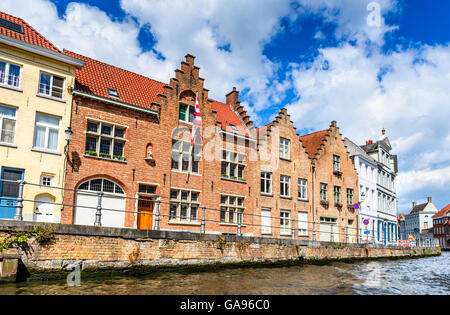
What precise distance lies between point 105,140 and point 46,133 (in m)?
2.73

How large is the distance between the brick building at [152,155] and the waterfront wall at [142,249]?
213 cm

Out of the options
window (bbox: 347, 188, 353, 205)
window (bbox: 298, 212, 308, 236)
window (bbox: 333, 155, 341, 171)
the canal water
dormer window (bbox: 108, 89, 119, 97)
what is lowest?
the canal water

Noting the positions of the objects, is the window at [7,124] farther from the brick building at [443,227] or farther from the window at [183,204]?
the brick building at [443,227]

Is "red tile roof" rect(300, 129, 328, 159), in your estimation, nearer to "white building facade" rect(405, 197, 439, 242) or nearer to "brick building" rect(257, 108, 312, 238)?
"brick building" rect(257, 108, 312, 238)

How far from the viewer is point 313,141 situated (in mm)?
32406

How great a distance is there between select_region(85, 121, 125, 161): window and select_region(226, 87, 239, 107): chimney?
12020 millimetres

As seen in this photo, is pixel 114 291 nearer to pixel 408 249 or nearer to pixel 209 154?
pixel 209 154

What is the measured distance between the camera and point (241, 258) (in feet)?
52.9

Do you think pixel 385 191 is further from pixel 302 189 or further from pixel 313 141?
pixel 302 189

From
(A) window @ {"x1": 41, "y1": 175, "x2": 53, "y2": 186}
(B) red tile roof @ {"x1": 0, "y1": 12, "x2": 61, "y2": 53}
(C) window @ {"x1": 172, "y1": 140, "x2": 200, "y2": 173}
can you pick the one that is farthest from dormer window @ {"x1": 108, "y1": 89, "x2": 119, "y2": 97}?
(A) window @ {"x1": 41, "y1": 175, "x2": 53, "y2": 186}

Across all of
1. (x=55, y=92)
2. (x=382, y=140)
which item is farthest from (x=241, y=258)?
(x=382, y=140)

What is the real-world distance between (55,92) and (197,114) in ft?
24.0

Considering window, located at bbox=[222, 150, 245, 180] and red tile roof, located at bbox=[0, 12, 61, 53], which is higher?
red tile roof, located at bbox=[0, 12, 61, 53]

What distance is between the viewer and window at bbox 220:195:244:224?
2264 centimetres
